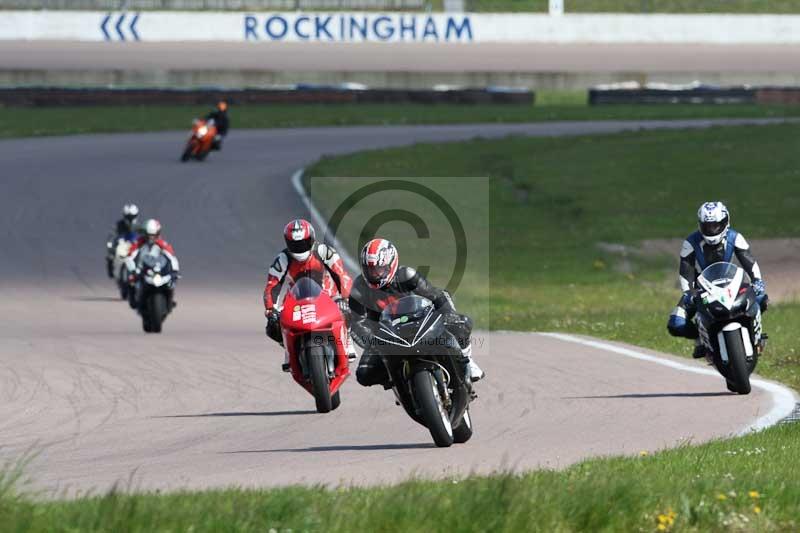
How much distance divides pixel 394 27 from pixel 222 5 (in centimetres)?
567

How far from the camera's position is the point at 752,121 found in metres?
47.9

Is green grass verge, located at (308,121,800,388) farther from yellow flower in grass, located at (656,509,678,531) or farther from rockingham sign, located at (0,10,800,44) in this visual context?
rockingham sign, located at (0,10,800,44)

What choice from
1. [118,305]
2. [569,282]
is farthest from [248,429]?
[569,282]

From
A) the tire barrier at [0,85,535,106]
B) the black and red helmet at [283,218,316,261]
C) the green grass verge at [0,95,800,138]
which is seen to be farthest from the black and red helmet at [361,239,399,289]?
the tire barrier at [0,85,535,106]

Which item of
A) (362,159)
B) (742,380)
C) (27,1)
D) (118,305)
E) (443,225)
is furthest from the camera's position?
(27,1)

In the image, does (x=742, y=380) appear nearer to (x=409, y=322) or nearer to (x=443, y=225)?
(x=409, y=322)

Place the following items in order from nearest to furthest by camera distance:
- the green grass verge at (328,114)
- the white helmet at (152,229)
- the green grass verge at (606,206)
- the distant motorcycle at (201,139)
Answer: the white helmet at (152,229)
the green grass verge at (606,206)
the distant motorcycle at (201,139)
the green grass verge at (328,114)

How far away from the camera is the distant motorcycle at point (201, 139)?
40.4m

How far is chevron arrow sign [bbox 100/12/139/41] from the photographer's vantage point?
169ft

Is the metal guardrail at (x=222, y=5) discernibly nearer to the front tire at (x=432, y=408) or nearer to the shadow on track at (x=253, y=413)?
the shadow on track at (x=253, y=413)

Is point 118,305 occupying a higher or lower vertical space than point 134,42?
lower

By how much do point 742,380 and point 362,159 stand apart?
86.4ft

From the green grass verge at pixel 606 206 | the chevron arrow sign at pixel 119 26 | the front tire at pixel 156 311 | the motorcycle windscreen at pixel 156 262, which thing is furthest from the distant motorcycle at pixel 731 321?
the chevron arrow sign at pixel 119 26

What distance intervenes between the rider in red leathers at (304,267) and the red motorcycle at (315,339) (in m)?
0.59
